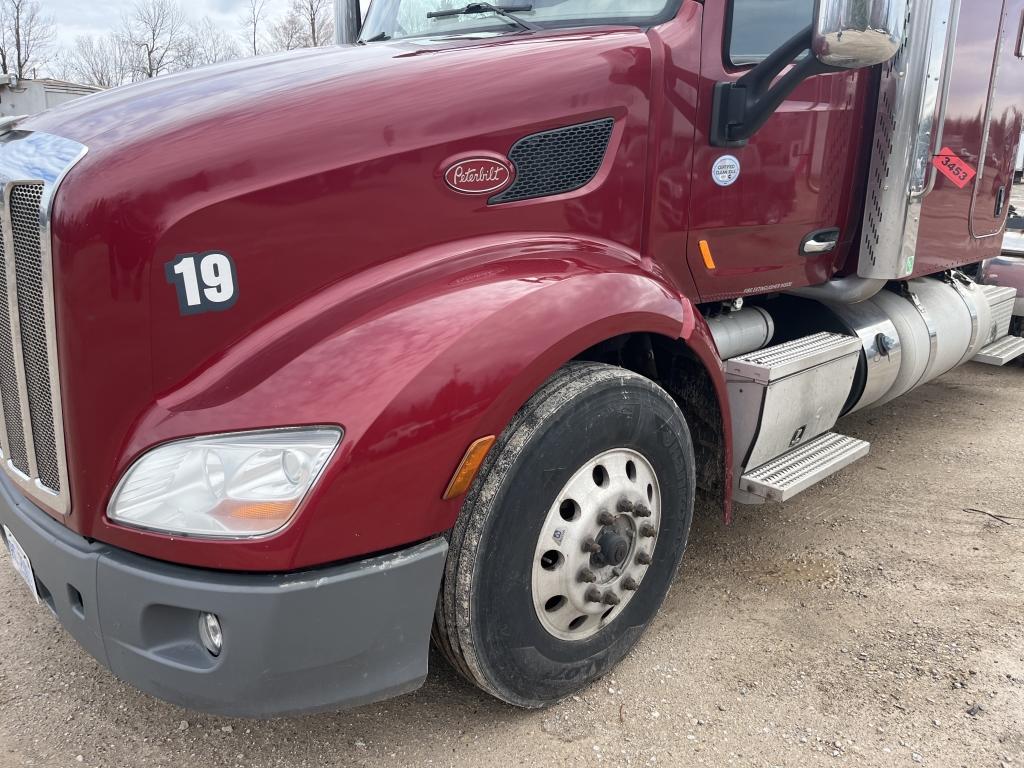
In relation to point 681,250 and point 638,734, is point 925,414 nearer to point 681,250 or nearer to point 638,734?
point 681,250

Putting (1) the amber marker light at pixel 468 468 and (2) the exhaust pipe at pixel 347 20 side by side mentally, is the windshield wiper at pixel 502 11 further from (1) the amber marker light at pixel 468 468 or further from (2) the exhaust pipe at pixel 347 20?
(1) the amber marker light at pixel 468 468

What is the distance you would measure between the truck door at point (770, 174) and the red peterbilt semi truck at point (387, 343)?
0.07 feet

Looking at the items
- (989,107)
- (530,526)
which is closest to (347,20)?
(530,526)

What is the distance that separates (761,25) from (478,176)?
4.65ft

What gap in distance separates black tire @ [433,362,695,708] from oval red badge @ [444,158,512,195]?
0.56 m

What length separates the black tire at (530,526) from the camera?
212 centimetres

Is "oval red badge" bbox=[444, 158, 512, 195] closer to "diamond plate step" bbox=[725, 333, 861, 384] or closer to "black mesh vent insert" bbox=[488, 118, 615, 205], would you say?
"black mesh vent insert" bbox=[488, 118, 615, 205]

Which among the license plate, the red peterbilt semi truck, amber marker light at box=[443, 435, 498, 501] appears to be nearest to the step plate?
the red peterbilt semi truck

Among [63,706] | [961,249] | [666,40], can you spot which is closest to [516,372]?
[666,40]

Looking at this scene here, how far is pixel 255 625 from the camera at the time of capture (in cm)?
183

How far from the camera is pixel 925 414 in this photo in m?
5.50

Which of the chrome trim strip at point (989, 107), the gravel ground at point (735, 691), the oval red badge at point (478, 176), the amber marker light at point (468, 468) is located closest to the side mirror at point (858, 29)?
the oval red badge at point (478, 176)

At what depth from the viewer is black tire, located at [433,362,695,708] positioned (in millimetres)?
Answer: 2117

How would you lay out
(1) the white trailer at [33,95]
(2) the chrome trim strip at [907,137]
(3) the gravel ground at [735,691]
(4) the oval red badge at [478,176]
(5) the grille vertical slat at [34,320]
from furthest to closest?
(1) the white trailer at [33,95]
(2) the chrome trim strip at [907,137]
(3) the gravel ground at [735,691]
(4) the oval red badge at [478,176]
(5) the grille vertical slat at [34,320]
